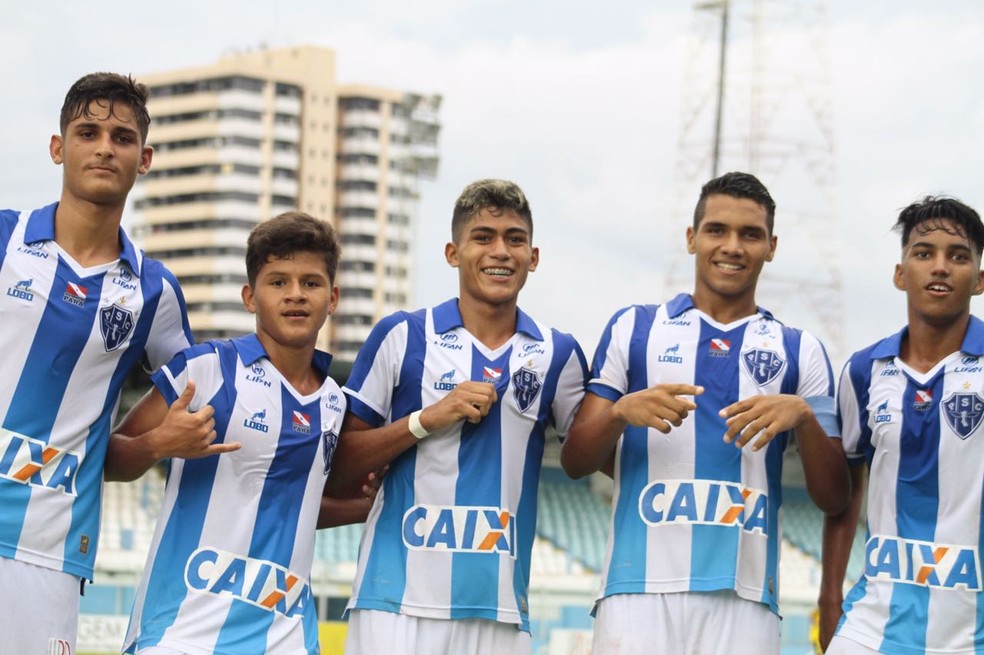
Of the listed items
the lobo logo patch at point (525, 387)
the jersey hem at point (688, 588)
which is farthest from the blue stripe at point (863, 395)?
the lobo logo patch at point (525, 387)

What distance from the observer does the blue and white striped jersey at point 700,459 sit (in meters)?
4.76

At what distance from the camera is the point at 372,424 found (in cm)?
500

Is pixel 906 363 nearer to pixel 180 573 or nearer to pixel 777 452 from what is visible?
pixel 777 452

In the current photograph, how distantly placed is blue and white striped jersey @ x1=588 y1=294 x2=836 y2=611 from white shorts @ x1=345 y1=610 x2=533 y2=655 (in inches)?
16.6

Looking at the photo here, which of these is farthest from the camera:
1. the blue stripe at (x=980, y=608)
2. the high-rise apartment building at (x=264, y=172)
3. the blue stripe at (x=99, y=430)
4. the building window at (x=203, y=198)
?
the building window at (x=203, y=198)

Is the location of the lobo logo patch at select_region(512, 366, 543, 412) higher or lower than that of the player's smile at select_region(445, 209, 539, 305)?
lower

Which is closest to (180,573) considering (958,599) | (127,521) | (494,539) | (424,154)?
(494,539)

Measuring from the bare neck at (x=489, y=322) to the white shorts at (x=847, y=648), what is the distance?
1.59 meters

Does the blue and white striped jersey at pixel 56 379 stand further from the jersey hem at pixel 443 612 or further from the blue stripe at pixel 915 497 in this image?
the blue stripe at pixel 915 497

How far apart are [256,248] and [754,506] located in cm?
197

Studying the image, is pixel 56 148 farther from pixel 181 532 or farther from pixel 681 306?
pixel 681 306

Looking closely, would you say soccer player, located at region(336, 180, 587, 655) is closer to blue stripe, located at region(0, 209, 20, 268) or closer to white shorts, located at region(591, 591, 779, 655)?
white shorts, located at region(591, 591, 779, 655)

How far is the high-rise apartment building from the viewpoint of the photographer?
85.9m

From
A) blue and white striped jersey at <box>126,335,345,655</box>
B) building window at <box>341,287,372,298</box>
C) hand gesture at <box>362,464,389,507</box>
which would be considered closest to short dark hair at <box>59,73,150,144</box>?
blue and white striped jersey at <box>126,335,345,655</box>
